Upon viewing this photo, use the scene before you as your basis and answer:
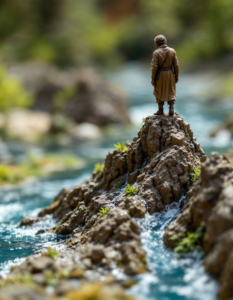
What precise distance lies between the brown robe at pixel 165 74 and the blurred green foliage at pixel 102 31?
48819 mm

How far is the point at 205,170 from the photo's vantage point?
377 inches

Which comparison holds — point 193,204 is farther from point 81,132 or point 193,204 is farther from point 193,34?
point 193,34

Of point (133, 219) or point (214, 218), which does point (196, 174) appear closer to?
point (133, 219)

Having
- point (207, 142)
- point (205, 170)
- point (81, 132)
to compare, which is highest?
point (81, 132)

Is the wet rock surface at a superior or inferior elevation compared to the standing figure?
inferior

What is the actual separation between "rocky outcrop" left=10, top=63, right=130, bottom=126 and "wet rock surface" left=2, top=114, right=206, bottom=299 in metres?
21.1

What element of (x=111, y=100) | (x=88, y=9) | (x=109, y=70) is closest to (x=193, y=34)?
(x=109, y=70)

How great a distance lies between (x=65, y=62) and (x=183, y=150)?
54314 mm

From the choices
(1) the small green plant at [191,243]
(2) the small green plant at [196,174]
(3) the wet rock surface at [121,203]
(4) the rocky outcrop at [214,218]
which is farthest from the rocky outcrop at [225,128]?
(1) the small green plant at [191,243]

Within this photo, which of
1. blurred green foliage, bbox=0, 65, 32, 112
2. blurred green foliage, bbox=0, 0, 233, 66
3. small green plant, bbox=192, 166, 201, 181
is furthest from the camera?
blurred green foliage, bbox=0, 0, 233, 66

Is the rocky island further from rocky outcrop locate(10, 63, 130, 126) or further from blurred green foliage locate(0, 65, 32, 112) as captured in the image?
blurred green foliage locate(0, 65, 32, 112)

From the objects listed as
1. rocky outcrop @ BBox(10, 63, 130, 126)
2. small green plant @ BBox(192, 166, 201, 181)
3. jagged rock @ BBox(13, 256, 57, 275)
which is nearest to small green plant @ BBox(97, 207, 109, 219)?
jagged rock @ BBox(13, 256, 57, 275)

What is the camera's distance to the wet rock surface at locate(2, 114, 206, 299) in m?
9.01

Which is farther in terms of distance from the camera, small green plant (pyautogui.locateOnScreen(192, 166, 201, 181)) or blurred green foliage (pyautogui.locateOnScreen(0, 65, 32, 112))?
blurred green foliage (pyautogui.locateOnScreen(0, 65, 32, 112))
